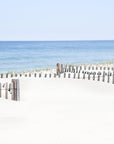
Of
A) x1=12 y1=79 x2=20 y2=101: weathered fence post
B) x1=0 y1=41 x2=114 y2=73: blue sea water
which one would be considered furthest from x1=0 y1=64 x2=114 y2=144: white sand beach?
x1=0 y1=41 x2=114 y2=73: blue sea water

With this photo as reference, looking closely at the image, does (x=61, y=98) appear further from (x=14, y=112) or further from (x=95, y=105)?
(x=14, y=112)

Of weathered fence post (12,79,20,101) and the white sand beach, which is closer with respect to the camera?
the white sand beach

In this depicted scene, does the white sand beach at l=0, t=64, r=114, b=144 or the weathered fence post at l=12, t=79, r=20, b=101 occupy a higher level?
the weathered fence post at l=12, t=79, r=20, b=101

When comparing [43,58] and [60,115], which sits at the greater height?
[60,115]

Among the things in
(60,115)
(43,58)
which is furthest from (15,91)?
(43,58)

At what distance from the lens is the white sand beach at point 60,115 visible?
10.9 m

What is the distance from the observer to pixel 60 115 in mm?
13773

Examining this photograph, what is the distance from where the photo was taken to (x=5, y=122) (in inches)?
490

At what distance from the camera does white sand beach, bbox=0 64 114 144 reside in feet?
35.7

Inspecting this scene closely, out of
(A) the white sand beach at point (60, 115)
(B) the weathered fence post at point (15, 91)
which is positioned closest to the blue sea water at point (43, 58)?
(A) the white sand beach at point (60, 115)

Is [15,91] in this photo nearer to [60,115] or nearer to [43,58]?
[60,115]

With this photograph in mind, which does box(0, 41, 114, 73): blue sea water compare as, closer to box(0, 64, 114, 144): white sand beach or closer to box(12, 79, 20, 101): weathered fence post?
box(0, 64, 114, 144): white sand beach

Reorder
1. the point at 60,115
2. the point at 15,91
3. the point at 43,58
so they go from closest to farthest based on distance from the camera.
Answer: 1. the point at 60,115
2. the point at 15,91
3. the point at 43,58

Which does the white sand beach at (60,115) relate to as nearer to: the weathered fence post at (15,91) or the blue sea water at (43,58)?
the weathered fence post at (15,91)
